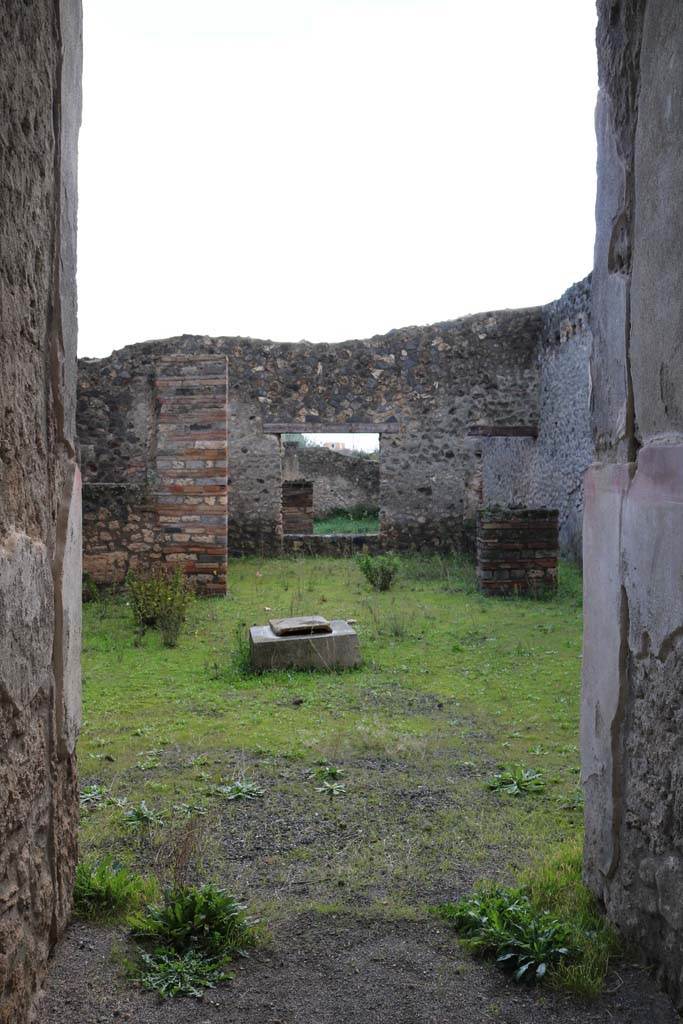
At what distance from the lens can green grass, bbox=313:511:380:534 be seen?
19.4 meters

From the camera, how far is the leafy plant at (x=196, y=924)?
2.35 meters

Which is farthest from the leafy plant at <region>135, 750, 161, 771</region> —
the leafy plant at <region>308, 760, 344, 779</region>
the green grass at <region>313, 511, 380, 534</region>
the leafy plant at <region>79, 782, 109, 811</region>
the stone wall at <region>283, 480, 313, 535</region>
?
the green grass at <region>313, 511, 380, 534</region>

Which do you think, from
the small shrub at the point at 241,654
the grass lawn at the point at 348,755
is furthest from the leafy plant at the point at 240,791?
the small shrub at the point at 241,654

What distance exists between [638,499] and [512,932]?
1.30 metres

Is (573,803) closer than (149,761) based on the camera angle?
Yes

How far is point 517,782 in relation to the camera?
379cm

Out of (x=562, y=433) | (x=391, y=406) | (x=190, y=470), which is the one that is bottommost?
(x=190, y=470)

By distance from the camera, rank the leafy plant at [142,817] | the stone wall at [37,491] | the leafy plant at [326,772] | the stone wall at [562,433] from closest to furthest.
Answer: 1. the stone wall at [37,491]
2. the leafy plant at [142,817]
3. the leafy plant at [326,772]
4. the stone wall at [562,433]

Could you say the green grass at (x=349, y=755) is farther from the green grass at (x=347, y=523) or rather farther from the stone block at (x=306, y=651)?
the green grass at (x=347, y=523)

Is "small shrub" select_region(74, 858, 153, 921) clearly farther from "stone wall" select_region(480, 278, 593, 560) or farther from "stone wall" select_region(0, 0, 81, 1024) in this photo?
"stone wall" select_region(480, 278, 593, 560)

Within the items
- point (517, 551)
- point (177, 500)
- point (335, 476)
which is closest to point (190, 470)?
point (177, 500)

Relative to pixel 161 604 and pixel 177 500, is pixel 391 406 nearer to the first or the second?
pixel 177 500

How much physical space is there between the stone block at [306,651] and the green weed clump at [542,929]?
129 inches

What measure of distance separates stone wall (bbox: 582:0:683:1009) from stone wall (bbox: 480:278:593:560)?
31.1 feet
